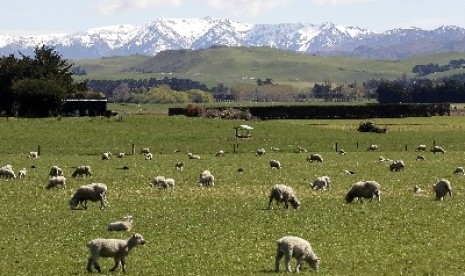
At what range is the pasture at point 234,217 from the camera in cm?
2745

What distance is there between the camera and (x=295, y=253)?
25797 mm

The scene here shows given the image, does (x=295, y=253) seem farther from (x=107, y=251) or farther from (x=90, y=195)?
(x=90, y=195)

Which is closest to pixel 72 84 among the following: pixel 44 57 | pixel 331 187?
pixel 44 57

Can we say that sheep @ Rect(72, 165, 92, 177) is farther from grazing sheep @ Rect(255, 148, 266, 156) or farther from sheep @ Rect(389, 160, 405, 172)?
grazing sheep @ Rect(255, 148, 266, 156)

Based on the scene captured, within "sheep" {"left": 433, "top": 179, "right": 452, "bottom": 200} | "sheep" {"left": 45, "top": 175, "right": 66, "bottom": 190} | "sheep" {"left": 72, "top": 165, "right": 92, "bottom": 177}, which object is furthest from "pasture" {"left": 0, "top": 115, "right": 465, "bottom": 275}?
"sheep" {"left": 72, "top": 165, "right": 92, "bottom": 177}

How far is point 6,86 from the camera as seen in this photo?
135250 millimetres

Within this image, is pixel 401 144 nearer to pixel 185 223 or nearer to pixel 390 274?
pixel 185 223

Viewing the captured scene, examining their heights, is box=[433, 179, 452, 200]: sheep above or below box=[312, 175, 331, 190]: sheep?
above

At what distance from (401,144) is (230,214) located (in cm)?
6307

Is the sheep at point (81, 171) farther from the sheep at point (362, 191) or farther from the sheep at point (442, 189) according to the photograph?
the sheep at point (442, 189)

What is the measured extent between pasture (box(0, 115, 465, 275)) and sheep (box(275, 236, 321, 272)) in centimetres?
54

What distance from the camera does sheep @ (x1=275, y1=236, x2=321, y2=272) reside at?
25.6m

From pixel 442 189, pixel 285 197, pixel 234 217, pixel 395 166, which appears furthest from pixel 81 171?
pixel 442 189

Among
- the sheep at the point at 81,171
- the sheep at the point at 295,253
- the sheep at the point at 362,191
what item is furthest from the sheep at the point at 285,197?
the sheep at the point at 81,171
